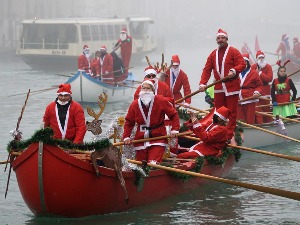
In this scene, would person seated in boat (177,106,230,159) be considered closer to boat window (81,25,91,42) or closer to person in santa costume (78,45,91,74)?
person in santa costume (78,45,91,74)

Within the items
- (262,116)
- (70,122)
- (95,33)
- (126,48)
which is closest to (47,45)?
(95,33)

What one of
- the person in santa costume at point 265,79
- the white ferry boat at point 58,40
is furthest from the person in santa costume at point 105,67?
the white ferry boat at point 58,40

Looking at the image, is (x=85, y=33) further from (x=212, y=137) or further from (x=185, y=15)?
(x=185, y=15)

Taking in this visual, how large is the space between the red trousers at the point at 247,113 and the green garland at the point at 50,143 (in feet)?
21.5

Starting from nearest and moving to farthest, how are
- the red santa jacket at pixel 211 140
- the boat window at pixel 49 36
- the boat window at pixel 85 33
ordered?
the red santa jacket at pixel 211 140
the boat window at pixel 49 36
the boat window at pixel 85 33

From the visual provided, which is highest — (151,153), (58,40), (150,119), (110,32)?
(110,32)

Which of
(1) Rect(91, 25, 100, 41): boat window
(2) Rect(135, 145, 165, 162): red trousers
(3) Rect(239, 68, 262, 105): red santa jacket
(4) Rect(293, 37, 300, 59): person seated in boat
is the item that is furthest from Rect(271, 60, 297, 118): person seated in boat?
(1) Rect(91, 25, 100, 41): boat window

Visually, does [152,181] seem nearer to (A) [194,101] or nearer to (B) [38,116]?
(B) [38,116]

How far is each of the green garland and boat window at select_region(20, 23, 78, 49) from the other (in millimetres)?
29476

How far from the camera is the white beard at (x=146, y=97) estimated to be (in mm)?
12422

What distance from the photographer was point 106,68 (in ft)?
88.0

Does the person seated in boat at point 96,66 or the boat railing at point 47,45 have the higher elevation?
the boat railing at point 47,45

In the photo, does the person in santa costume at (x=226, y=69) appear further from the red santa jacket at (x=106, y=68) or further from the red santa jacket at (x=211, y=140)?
the red santa jacket at (x=106, y=68)

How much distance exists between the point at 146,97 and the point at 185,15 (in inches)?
3418
